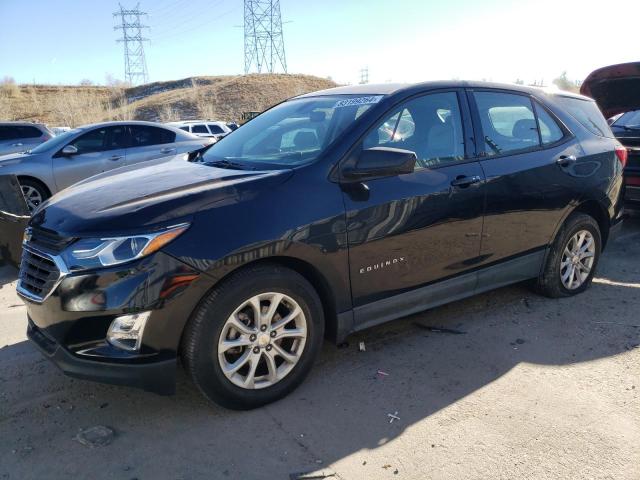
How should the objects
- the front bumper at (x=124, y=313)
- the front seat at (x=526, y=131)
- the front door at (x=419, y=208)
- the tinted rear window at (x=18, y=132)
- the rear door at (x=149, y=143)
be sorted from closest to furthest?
the front bumper at (x=124, y=313) → the front door at (x=419, y=208) → the front seat at (x=526, y=131) → the rear door at (x=149, y=143) → the tinted rear window at (x=18, y=132)

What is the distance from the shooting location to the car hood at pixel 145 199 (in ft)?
8.60

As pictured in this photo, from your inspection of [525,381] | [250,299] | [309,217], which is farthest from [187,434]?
[525,381]

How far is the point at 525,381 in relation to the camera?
10.8 ft

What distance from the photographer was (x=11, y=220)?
4.96 m

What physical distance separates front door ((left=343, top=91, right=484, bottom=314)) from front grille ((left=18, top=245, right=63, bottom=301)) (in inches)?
62.7

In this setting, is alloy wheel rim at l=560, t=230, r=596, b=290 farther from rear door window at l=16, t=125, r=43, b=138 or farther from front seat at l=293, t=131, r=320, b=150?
rear door window at l=16, t=125, r=43, b=138

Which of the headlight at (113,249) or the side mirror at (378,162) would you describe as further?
the side mirror at (378,162)

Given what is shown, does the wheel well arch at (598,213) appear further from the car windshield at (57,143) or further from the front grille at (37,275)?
the car windshield at (57,143)

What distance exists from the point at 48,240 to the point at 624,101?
324 inches

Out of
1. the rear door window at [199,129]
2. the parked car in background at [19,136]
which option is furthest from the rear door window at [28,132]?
the rear door window at [199,129]

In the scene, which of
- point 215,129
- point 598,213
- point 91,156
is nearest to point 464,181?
point 598,213

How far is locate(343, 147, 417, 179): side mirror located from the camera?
3.08 metres

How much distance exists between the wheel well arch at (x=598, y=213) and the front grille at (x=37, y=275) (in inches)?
155

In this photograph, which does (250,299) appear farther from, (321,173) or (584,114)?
(584,114)
